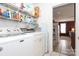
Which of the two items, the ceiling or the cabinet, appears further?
the ceiling

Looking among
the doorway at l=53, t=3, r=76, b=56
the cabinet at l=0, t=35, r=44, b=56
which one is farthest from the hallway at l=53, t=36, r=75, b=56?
the cabinet at l=0, t=35, r=44, b=56

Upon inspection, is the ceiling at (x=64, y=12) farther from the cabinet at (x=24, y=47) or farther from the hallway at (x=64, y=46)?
the cabinet at (x=24, y=47)

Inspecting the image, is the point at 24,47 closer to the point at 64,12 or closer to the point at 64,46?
the point at 64,46

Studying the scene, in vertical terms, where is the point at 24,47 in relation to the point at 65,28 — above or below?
below

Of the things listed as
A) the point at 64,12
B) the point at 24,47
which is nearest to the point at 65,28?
the point at 64,12

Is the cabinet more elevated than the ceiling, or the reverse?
the ceiling

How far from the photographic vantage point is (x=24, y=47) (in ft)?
6.07

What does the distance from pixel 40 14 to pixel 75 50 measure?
840 mm

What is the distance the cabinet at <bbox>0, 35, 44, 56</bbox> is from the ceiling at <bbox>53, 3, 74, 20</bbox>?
465 millimetres

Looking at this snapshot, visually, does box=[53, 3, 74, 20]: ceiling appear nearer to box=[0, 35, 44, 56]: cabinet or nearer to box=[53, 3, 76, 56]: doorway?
box=[53, 3, 76, 56]: doorway

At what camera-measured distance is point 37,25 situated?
1954mm

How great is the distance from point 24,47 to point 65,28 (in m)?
0.75

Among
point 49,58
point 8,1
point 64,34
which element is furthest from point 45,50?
point 8,1

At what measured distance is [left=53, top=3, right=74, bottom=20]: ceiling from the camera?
1.90 m
